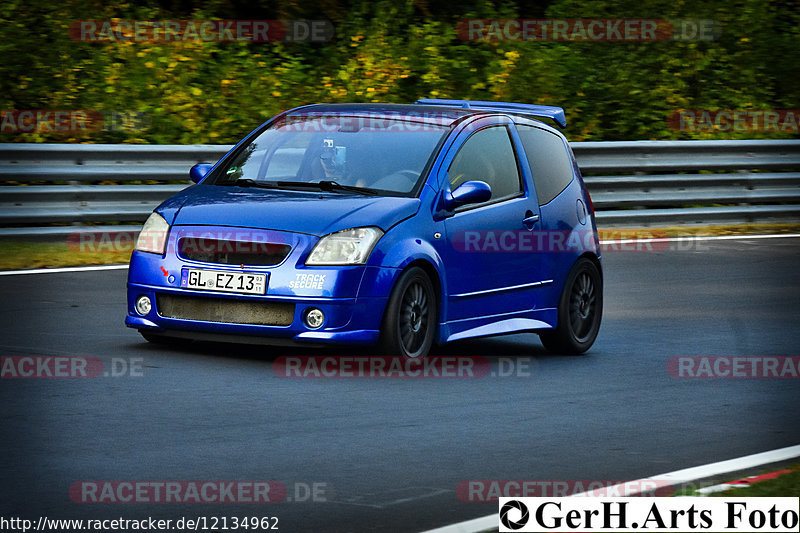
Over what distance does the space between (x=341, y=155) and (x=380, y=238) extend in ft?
3.72

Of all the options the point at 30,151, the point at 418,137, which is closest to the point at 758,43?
the point at 30,151

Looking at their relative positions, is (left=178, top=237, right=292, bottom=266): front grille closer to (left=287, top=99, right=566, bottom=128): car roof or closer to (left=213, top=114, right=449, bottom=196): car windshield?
(left=213, top=114, right=449, bottom=196): car windshield

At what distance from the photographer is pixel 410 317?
9680 mm

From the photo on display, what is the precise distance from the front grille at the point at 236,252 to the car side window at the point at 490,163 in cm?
143

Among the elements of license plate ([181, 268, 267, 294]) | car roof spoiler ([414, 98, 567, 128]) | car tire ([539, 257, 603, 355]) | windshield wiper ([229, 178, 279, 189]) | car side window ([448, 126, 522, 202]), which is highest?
car roof spoiler ([414, 98, 567, 128])

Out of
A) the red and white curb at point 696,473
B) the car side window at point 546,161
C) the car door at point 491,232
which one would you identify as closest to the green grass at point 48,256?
the car side window at point 546,161

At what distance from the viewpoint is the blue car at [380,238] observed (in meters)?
9.38

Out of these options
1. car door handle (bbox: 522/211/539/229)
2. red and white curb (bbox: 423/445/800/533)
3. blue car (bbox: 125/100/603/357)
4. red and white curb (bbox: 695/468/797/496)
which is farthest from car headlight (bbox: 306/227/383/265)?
red and white curb (bbox: 695/468/797/496)

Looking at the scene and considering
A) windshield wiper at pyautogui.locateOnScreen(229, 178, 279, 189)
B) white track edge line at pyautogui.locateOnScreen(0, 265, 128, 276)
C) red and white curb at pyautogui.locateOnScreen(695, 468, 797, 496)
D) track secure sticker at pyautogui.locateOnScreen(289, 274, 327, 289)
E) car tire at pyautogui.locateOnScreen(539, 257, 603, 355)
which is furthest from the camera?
white track edge line at pyautogui.locateOnScreen(0, 265, 128, 276)

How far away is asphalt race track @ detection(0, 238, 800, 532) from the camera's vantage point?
253 inches

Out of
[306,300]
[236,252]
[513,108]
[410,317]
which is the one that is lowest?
[410,317]

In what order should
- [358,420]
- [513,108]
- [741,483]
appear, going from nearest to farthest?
[741,483] → [358,420] → [513,108]

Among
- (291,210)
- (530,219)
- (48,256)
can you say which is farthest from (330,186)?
(48,256)

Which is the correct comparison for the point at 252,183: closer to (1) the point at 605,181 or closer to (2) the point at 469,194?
(2) the point at 469,194
